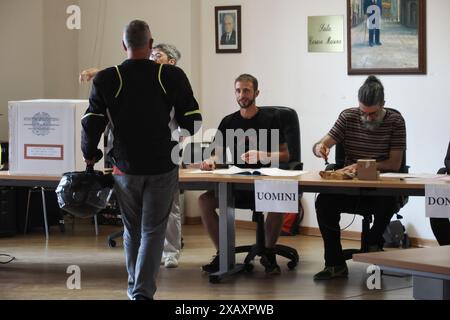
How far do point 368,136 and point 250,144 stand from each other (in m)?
0.79

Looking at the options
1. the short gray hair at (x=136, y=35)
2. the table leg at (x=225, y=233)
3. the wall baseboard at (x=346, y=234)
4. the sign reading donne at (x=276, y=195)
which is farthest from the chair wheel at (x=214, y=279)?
the wall baseboard at (x=346, y=234)

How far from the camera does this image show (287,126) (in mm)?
5898

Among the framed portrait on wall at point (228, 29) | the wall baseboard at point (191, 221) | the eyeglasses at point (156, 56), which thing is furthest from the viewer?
the wall baseboard at point (191, 221)

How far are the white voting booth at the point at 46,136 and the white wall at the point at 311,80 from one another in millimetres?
2440

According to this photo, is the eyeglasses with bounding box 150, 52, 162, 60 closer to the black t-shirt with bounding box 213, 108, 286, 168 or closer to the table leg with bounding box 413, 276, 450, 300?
the black t-shirt with bounding box 213, 108, 286, 168

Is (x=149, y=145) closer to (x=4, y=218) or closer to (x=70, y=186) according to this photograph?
(x=70, y=186)

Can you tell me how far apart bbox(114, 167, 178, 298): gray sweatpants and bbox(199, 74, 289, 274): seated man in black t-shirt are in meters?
1.42

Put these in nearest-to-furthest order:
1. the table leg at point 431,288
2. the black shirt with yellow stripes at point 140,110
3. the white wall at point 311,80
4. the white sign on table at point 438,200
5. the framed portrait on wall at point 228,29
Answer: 1. the table leg at point 431,288
2. the black shirt with yellow stripes at point 140,110
3. the white sign on table at point 438,200
4. the white wall at point 311,80
5. the framed portrait on wall at point 228,29

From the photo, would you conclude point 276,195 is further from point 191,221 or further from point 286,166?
point 191,221

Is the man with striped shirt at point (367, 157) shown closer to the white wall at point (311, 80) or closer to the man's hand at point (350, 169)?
the man's hand at point (350, 169)

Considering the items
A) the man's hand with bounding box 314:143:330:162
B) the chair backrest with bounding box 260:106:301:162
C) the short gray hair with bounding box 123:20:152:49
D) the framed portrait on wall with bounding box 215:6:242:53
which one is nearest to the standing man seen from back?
the short gray hair with bounding box 123:20:152:49

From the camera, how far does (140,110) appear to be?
4.24 metres

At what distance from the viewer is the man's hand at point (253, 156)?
5.73 meters

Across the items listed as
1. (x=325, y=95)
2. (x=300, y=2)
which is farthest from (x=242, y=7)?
(x=325, y=95)
